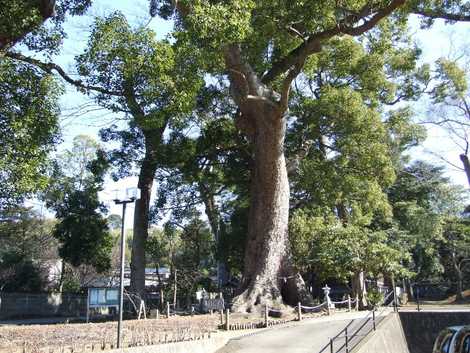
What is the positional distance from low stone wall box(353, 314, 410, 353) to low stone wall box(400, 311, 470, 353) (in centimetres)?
306

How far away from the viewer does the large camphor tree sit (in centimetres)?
1602

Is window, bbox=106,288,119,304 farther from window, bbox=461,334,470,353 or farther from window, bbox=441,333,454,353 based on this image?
window, bbox=461,334,470,353

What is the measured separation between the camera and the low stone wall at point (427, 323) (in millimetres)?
20844

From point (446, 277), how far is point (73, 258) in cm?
3540

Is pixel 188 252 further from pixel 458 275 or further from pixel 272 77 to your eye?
pixel 458 275

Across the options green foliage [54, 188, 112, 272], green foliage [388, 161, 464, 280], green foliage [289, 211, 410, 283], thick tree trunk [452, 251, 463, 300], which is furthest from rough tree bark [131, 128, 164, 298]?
thick tree trunk [452, 251, 463, 300]

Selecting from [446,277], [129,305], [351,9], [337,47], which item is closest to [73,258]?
[129,305]

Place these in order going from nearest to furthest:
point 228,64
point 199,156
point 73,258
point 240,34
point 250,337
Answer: point 240,34 < point 250,337 < point 228,64 < point 199,156 < point 73,258

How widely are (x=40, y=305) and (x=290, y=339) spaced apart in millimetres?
21546

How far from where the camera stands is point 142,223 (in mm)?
25641

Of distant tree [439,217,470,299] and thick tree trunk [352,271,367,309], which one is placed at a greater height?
distant tree [439,217,470,299]

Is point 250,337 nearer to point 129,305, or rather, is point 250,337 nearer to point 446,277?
point 129,305

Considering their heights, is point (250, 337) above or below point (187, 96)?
below

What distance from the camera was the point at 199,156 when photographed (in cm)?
2562
